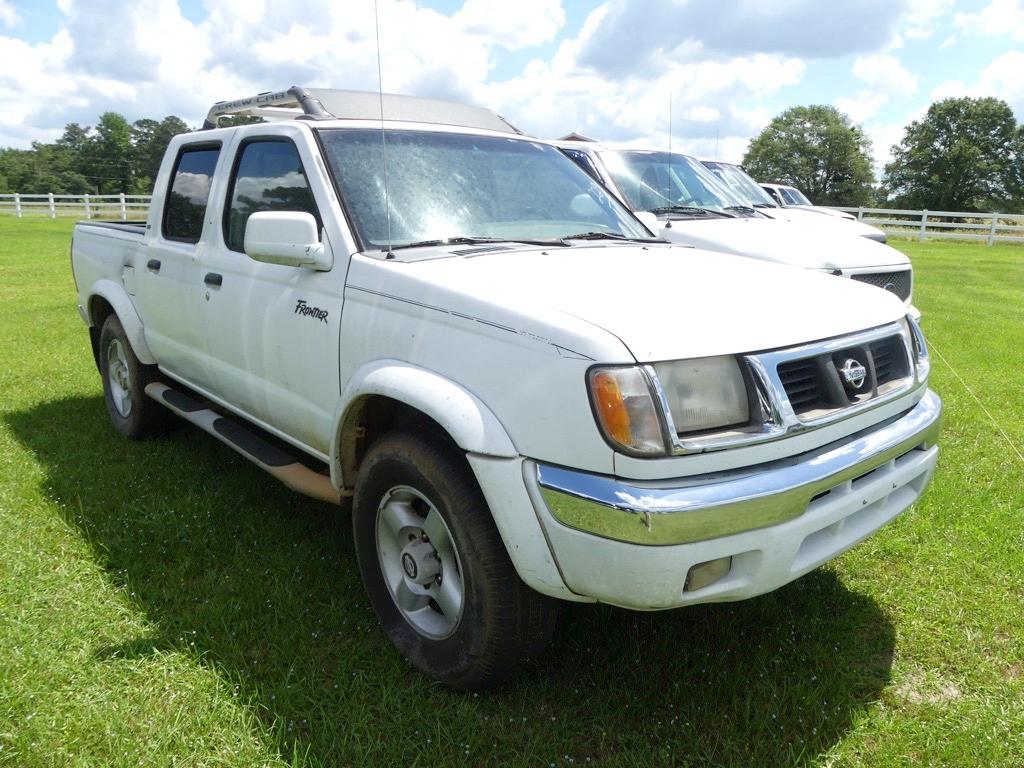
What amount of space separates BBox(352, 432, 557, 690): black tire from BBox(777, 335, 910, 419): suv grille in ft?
3.20

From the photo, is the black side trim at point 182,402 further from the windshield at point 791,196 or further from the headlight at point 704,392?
the windshield at point 791,196

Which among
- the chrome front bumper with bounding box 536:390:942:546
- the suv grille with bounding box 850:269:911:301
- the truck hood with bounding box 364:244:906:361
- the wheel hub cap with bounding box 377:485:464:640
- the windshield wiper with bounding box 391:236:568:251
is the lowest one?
the wheel hub cap with bounding box 377:485:464:640

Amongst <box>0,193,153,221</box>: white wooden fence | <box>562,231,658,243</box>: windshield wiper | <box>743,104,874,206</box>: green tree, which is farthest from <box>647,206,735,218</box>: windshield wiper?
<box>743,104,874,206</box>: green tree

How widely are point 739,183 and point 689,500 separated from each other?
7.62 m

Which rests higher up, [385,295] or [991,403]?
[385,295]

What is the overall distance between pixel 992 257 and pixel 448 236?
75.8 feet

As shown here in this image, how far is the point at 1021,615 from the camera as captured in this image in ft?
10.6

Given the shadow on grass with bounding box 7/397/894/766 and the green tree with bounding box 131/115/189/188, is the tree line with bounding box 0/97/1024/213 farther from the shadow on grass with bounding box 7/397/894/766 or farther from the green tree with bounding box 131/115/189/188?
the shadow on grass with bounding box 7/397/894/766

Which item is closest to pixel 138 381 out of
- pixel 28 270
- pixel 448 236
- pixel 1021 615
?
pixel 448 236

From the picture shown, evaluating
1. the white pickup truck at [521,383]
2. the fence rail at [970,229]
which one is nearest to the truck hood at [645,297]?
the white pickup truck at [521,383]

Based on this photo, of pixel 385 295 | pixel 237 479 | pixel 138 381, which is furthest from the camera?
pixel 138 381

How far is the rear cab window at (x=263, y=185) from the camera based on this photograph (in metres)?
3.38

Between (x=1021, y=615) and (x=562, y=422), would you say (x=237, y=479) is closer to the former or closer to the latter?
(x=562, y=422)

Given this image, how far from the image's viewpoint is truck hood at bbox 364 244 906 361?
89.2 inches
